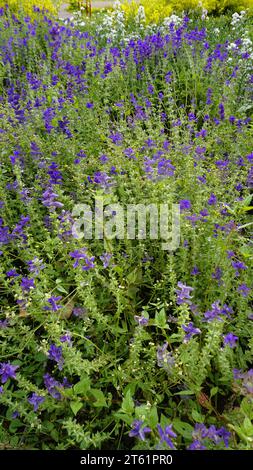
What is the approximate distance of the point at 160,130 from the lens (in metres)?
3.49

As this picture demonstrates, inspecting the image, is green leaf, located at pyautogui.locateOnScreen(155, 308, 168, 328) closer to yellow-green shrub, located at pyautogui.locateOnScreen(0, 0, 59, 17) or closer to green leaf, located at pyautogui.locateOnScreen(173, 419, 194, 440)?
green leaf, located at pyautogui.locateOnScreen(173, 419, 194, 440)

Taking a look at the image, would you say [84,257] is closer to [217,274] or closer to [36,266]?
[36,266]

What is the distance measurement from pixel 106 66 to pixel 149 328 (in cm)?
304

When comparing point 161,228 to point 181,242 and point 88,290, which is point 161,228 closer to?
point 181,242

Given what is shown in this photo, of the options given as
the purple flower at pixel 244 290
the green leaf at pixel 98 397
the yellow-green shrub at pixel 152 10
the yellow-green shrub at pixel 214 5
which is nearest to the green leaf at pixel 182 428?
the green leaf at pixel 98 397
